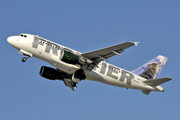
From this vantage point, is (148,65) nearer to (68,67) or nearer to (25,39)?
(68,67)

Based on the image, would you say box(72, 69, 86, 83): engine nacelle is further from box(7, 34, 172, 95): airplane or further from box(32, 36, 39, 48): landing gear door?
box(32, 36, 39, 48): landing gear door

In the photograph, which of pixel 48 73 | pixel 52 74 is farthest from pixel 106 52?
pixel 48 73

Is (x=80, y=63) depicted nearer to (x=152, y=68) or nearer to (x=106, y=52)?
(x=106, y=52)

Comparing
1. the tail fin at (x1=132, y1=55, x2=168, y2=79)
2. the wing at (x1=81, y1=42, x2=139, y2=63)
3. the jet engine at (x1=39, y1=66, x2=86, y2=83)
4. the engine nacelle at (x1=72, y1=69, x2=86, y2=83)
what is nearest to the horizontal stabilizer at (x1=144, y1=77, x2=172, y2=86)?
the tail fin at (x1=132, y1=55, x2=168, y2=79)

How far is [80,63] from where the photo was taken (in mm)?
39469

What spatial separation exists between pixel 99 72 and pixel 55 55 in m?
6.99

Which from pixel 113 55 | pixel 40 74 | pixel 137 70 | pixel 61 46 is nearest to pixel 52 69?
pixel 40 74

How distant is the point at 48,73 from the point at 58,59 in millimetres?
6305

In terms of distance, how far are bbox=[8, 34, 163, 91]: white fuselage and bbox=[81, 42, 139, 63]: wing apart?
172cm

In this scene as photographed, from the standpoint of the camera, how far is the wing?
1398 inches

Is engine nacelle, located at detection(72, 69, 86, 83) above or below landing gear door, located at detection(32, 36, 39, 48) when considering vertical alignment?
below

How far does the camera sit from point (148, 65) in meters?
48.3

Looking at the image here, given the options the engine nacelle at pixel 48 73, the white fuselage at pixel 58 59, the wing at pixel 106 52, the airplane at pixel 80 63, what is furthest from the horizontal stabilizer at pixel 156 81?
the engine nacelle at pixel 48 73

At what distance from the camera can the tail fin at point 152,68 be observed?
1834 inches
